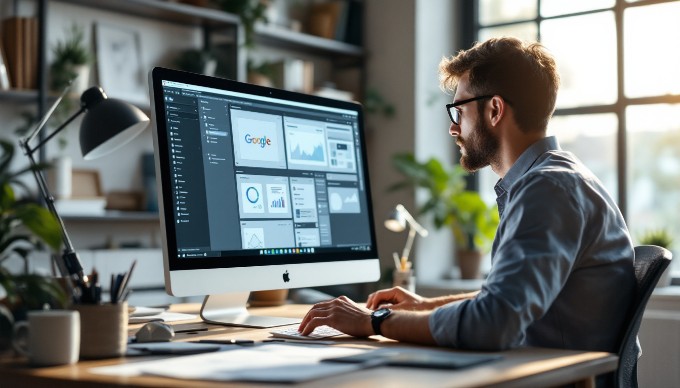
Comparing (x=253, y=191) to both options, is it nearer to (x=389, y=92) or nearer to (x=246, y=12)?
(x=246, y=12)

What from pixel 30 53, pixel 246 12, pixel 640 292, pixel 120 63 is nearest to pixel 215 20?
pixel 246 12

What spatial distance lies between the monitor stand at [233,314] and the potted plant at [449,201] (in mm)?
2686

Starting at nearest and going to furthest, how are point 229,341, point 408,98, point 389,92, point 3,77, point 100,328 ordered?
point 100,328, point 229,341, point 3,77, point 408,98, point 389,92

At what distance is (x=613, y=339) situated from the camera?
5.40 feet

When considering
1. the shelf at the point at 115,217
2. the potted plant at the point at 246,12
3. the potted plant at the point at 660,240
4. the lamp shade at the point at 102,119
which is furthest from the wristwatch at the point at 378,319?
the potted plant at the point at 246,12

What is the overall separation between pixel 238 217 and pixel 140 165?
2.40 meters

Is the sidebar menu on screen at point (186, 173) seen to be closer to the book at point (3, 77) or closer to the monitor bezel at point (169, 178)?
the monitor bezel at point (169, 178)

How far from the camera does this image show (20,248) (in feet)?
4.24

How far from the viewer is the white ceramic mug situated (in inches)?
49.6

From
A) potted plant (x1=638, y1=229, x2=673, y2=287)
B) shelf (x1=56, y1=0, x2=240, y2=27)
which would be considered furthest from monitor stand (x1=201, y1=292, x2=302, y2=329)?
potted plant (x1=638, y1=229, x2=673, y2=287)

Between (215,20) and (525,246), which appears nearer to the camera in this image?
(525,246)

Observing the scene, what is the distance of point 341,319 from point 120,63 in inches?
106

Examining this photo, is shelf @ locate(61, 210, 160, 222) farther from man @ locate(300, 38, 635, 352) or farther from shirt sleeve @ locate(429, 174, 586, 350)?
shirt sleeve @ locate(429, 174, 586, 350)

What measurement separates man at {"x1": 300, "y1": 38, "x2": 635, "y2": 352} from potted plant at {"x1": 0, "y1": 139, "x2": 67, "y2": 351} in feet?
1.89
